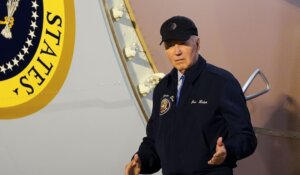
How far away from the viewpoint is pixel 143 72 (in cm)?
227

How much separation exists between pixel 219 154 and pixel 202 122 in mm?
172

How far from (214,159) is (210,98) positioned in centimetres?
22

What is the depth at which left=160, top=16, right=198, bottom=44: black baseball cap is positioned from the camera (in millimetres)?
1803

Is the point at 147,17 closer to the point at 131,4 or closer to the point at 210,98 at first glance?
the point at 131,4

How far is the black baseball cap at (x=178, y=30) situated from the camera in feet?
5.91

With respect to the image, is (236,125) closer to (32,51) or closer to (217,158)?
(217,158)

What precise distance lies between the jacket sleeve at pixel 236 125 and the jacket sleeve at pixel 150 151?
0.28 m

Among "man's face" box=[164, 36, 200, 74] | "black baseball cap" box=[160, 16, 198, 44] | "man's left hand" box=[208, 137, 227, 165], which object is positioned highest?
"black baseball cap" box=[160, 16, 198, 44]

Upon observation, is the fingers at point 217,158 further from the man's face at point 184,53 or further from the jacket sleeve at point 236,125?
the man's face at point 184,53

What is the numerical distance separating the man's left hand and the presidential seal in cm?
97

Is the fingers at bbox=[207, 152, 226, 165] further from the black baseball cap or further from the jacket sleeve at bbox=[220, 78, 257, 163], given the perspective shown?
the black baseball cap

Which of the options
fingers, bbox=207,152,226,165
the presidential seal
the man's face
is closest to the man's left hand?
fingers, bbox=207,152,226,165

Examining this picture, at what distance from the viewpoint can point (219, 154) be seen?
1606mm

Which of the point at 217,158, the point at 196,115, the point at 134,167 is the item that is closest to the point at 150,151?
the point at 134,167
